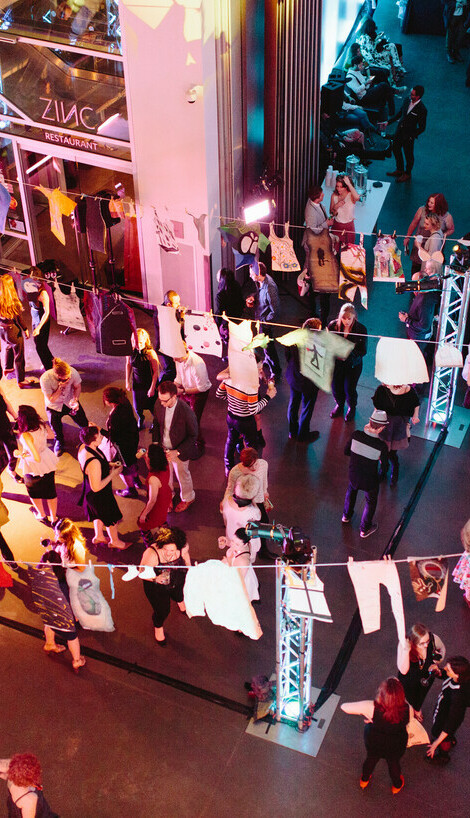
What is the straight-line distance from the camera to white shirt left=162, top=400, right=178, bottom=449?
22.4 ft

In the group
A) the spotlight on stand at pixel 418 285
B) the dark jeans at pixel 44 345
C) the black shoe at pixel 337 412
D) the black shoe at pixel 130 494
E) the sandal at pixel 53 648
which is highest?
the spotlight on stand at pixel 418 285

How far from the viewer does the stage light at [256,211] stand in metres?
9.06

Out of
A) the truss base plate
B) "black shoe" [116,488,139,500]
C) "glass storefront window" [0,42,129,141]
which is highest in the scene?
"glass storefront window" [0,42,129,141]

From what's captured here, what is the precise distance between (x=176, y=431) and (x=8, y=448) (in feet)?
5.67

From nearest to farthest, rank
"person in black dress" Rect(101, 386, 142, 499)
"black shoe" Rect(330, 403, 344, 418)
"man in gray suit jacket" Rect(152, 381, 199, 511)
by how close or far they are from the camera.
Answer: "man in gray suit jacket" Rect(152, 381, 199, 511) < "person in black dress" Rect(101, 386, 142, 499) < "black shoe" Rect(330, 403, 344, 418)

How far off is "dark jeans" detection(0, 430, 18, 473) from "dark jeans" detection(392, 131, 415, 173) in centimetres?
767

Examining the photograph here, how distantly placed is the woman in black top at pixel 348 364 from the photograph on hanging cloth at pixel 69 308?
2.41 metres

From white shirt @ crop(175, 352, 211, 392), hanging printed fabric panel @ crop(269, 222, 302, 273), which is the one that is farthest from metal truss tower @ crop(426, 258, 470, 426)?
white shirt @ crop(175, 352, 211, 392)

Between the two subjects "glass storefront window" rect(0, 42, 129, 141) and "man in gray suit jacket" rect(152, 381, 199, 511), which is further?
"glass storefront window" rect(0, 42, 129, 141)

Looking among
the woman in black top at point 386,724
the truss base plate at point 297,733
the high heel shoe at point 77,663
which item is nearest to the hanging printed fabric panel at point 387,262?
the truss base plate at point 297,733

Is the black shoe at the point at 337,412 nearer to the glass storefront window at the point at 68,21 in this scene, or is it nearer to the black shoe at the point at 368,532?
the black shoe at the point at 368,532

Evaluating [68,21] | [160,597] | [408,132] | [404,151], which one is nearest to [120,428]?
[160,597]

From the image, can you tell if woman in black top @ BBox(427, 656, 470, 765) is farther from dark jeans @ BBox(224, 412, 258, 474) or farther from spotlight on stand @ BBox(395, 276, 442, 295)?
spotlight on stand @ BBox(395, 276, 442, 295)

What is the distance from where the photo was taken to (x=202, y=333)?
7340mm
